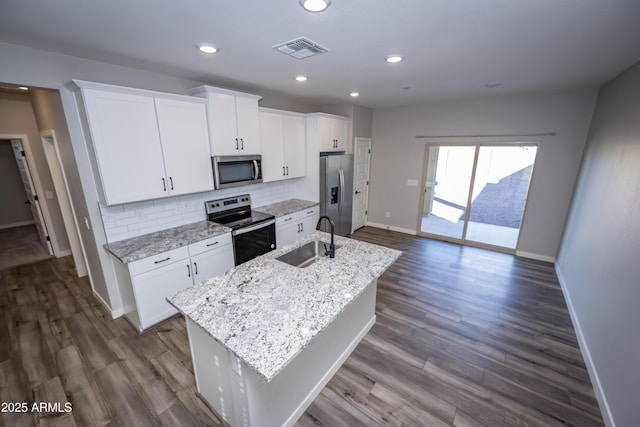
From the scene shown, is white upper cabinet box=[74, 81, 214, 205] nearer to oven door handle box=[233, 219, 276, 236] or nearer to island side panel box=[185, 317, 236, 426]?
oven door handle box=[233, 219, 276, 236]

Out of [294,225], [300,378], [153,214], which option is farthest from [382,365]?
[153,214]

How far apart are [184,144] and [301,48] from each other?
5.54 feet

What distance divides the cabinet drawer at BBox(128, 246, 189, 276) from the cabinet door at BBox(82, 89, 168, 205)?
2.08 feet

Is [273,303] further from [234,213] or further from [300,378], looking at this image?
[234,213]

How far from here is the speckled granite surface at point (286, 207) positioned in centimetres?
406

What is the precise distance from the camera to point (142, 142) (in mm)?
2557

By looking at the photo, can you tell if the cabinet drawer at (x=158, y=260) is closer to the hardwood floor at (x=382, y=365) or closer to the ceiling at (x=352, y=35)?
the hardwood floor at (x=382, y=365)

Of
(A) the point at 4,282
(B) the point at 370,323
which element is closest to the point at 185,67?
(B) the point at 370,323

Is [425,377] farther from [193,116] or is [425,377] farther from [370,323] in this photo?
[193,116]

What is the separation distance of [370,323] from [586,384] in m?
1.82

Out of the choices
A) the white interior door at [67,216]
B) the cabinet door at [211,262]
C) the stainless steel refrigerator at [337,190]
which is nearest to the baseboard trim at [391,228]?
the stainless steel refrigerator at [337,190]

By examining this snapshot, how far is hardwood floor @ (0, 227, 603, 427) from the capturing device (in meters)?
1.87

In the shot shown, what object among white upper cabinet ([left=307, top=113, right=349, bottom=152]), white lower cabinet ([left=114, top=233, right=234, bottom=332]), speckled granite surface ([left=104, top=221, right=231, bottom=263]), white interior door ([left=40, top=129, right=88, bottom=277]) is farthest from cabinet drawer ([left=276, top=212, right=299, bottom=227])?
white interior door ([left=40, top=129, right=88, bottom=277])

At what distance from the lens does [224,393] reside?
171 cm
